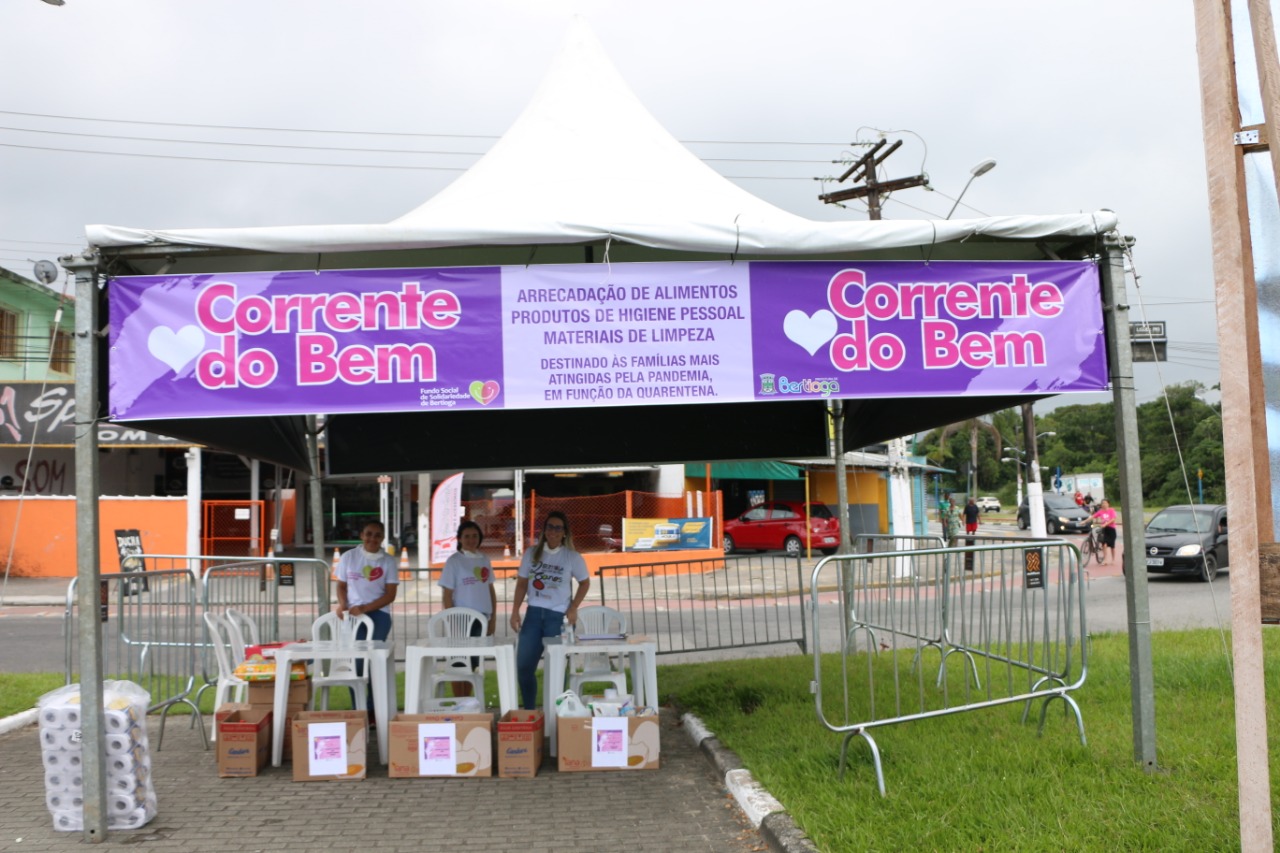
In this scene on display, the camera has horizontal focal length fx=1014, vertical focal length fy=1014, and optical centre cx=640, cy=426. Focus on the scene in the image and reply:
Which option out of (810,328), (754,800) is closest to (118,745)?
(754,800)

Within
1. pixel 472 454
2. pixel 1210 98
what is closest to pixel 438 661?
pixel 472 454

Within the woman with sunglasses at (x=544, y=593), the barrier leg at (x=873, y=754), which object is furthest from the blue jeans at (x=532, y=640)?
the barrier leg at (x=873, y=754)

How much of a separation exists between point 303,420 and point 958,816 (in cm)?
715

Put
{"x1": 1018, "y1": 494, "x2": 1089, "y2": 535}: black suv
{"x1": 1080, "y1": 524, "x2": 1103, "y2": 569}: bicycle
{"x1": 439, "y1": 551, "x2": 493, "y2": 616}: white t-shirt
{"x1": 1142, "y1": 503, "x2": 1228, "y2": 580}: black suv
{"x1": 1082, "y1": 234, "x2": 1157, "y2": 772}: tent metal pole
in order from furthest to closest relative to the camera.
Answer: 1. {"x1": 1018, "y1": 494, "x2": 1089, "y2": 535}: black suv
2. {"x1": 1080, "y1": 524, "x2": 1103, "y2": 569}: bicycle
3. {"x1": 1142, "y1": 503, "x2": 1228, "y2": 580}: black suv
4. {"x1": 439, "y1": 551, "x2": 493, "y2": 616}: white t-shirt
5. {"x1": 1082, "y1": 234, "x2": 1157, "y2": 772}: tent metal pole

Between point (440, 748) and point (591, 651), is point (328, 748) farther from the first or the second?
point (591, 651)

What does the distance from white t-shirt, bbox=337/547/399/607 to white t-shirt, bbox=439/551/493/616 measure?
0.48m

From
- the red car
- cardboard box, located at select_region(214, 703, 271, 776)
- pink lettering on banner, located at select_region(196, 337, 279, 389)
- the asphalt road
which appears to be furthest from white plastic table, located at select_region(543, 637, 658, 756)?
the red car

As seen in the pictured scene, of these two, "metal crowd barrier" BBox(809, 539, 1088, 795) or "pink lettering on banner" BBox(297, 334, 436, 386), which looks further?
"metal crowd barrier" BBox(809, 539, 1088, 795)

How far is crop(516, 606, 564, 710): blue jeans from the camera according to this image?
26.2 ft

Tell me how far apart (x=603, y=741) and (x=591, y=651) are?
2.14 feet

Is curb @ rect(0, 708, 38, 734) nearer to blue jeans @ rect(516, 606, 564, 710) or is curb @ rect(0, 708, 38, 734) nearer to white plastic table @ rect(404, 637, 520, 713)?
white plastic table @ rect(404, 637, 520, 713)

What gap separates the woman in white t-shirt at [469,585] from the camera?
332 inches

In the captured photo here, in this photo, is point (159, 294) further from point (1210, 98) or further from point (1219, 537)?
point (1219, 537)

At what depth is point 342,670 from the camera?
741cm
